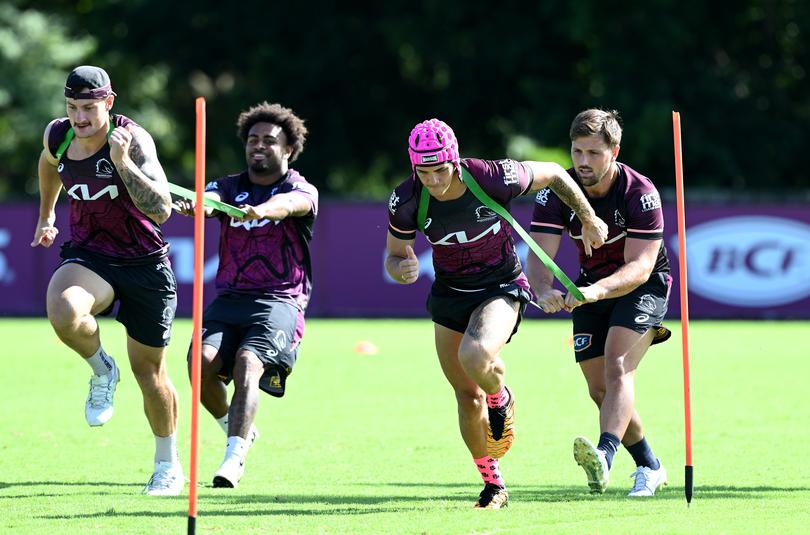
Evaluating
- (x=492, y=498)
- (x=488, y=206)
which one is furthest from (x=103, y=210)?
(x=492, y=498)

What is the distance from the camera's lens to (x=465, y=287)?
8.09 meters

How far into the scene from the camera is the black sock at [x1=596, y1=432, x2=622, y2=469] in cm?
815

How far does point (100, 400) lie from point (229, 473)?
3.77 feet

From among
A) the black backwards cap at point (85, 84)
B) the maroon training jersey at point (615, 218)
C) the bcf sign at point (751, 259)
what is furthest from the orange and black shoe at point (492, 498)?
the bcf sign at point (751, 259)

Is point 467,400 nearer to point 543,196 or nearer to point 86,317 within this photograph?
point 543,196

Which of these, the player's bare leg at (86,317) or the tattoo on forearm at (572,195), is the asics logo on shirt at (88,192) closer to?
the player's bare leg at (86,317)

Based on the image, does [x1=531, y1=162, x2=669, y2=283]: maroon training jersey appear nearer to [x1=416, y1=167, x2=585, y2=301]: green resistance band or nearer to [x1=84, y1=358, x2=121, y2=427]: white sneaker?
[x1=416, y1=167, x2=585, y2=301]: green resistance band

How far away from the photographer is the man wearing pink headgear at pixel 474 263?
25.5ft

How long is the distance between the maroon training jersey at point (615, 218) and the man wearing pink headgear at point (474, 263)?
0.42 m

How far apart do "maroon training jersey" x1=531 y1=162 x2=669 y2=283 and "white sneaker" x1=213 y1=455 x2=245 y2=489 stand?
2386mm

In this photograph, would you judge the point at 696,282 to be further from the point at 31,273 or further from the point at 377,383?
the point at 31,273

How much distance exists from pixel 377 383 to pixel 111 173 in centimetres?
704

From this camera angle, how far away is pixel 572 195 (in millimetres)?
8070

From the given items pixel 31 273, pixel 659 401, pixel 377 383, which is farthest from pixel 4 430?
pixel 31 273
